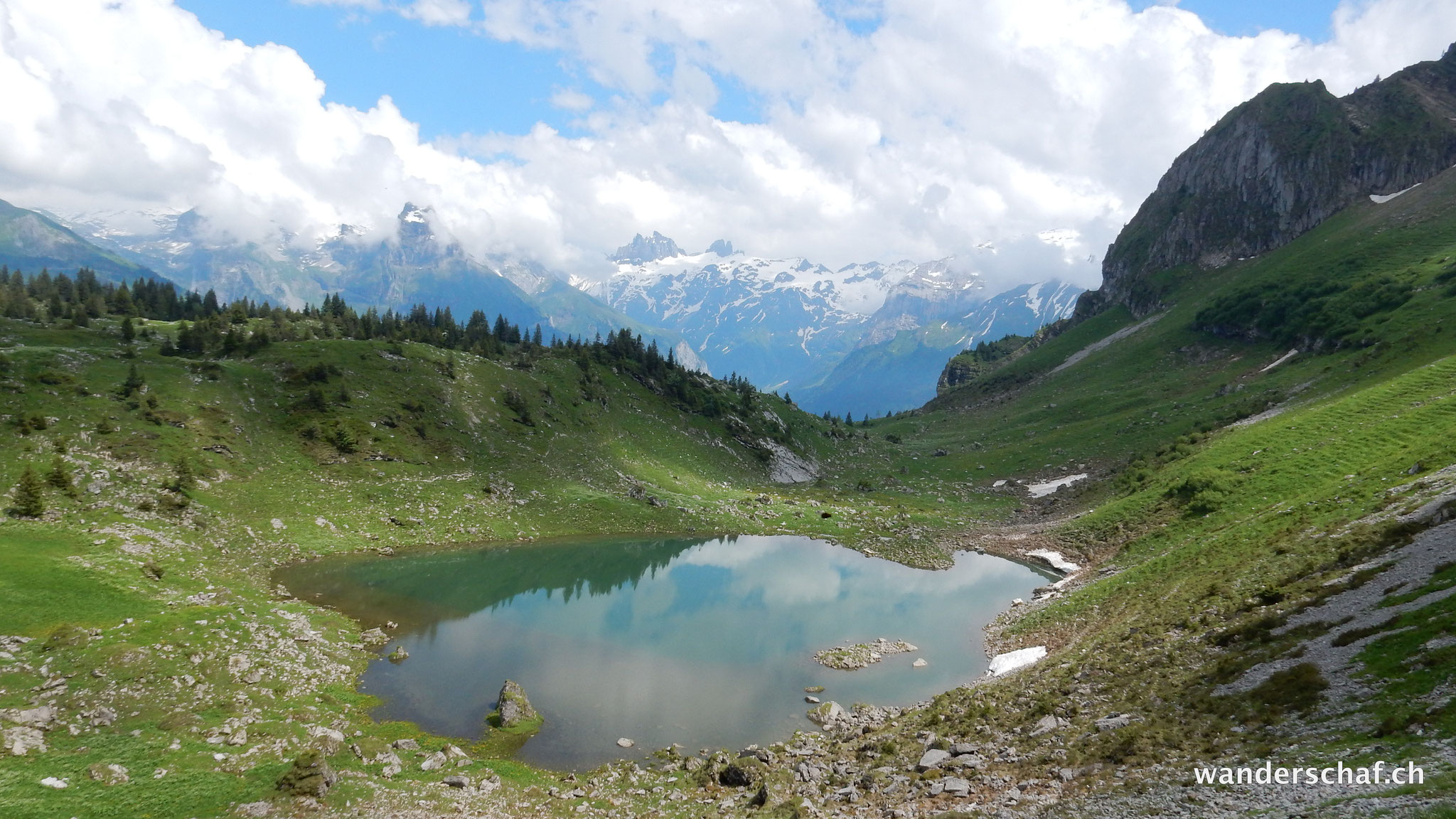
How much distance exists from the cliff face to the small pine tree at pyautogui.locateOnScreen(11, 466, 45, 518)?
698 feet

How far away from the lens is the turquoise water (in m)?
30.4

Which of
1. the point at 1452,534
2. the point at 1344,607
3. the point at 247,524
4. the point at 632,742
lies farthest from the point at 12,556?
the point at 1452,534

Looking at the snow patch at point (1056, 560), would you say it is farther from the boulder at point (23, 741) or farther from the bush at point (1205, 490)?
the boulder at point (23, 741)

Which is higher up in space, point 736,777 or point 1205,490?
point 1205,490

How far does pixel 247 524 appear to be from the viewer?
5122 cm

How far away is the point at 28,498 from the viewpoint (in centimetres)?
3956

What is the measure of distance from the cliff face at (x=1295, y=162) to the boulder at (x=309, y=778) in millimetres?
207540

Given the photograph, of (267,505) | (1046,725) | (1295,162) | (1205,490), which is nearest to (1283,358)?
(1205,490)

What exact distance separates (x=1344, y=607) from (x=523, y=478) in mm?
69339

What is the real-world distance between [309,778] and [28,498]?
35.1 metres

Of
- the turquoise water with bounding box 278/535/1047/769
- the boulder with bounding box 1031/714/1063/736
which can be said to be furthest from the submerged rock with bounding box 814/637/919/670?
the boulder with bounding box 1031/714/1063/736

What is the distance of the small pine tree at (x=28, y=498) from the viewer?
3912 centimetres

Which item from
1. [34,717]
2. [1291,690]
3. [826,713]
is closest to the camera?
[1291,690]

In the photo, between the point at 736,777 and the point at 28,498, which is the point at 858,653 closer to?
A: the point at 736,777
